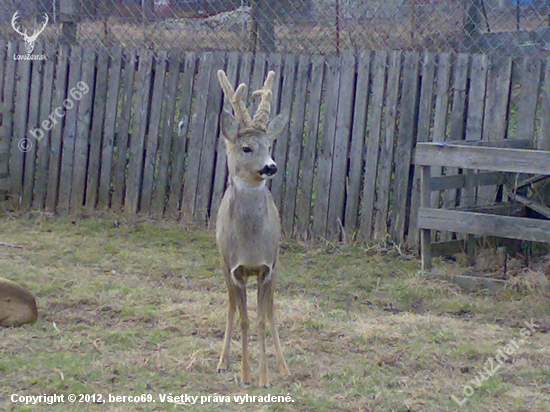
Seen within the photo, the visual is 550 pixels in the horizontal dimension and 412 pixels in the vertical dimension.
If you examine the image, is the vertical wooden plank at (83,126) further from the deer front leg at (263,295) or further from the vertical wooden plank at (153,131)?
→ the deer front leg at (263,295)

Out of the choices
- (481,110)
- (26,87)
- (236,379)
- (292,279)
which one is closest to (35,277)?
(292,279)

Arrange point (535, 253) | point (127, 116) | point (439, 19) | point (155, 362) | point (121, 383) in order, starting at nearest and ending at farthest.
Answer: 1. point (121, 383)
2. point (155, 362)
3. point (535, 253)
4. point (439, 19)
5. point (127, 116)

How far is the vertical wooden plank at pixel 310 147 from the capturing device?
9.46m

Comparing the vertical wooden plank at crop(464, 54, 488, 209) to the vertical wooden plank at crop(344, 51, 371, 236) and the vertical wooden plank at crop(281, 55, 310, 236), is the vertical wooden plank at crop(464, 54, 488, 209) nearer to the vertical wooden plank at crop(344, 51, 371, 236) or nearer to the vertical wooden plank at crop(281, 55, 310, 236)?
the vertical wooden plank at crop(344, 51, 371, 236)

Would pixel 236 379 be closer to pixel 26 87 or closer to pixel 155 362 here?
pixel 155 362

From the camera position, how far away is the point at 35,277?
777cm

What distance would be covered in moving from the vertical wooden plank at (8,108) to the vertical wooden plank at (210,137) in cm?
285

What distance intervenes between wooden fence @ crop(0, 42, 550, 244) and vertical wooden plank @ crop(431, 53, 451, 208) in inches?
0.5

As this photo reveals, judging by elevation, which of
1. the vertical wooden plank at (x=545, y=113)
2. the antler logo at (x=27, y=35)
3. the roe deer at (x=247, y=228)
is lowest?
the roe deer at (x=247, y=228)

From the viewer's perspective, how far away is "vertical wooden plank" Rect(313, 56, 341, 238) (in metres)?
9.37

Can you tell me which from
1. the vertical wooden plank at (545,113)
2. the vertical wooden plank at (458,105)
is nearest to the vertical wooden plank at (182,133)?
the vertical wooden plank at (458,105)

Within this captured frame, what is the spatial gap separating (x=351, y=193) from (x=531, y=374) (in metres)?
3.93

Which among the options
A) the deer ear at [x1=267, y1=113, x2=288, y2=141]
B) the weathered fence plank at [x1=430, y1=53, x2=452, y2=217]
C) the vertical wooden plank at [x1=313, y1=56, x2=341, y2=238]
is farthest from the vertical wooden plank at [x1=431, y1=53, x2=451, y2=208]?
the deer ear at [x1=267, y1=113, x2=288, y2=141]

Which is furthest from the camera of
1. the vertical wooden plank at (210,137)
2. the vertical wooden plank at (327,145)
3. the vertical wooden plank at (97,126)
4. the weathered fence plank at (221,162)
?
the vertical wooden plank at (97,126)
